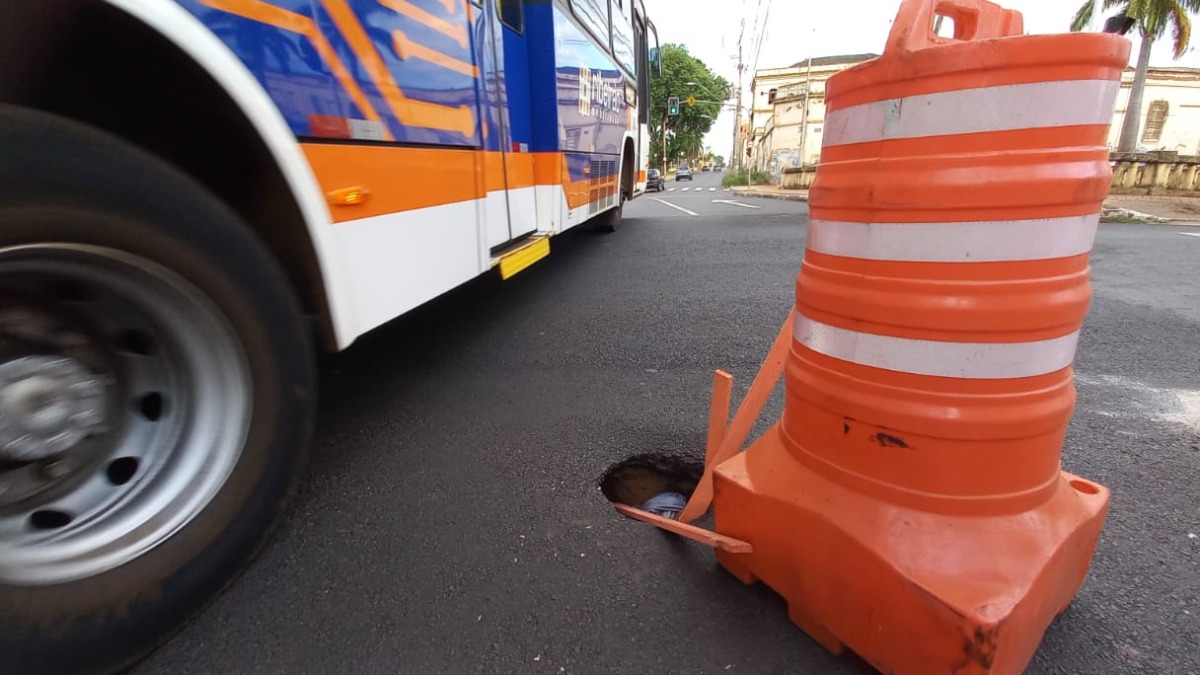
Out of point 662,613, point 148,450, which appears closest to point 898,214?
point 662,613

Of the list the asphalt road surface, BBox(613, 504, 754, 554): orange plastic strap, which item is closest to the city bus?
the asphalt road surface

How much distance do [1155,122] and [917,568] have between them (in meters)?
54.9

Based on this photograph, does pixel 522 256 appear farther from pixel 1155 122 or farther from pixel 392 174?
pixel 1155 122

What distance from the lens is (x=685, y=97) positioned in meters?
54.7

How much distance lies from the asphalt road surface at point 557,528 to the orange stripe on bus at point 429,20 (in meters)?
1.68

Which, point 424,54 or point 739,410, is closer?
point 739,410

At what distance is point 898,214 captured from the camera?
4.08 feet

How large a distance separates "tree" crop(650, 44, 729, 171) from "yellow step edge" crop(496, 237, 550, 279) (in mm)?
43827

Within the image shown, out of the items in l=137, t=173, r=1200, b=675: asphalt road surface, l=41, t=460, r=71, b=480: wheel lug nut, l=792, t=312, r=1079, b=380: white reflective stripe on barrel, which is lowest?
l=137, t=173, r=1200, b=675: asphalt road surface

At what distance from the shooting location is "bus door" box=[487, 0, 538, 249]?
10.6ft

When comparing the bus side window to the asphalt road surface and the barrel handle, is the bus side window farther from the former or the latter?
the barrel handle

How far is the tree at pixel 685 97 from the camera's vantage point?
5129 cm

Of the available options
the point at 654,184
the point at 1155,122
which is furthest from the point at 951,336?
the point at 1155,122

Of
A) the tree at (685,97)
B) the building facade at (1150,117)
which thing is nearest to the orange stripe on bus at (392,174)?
the building facade at (1150,117)
